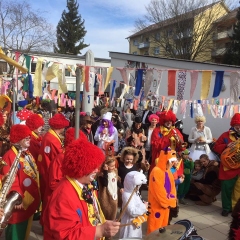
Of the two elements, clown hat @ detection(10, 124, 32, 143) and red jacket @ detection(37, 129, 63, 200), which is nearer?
clown hat @ detection(10, 124, 32, 143)

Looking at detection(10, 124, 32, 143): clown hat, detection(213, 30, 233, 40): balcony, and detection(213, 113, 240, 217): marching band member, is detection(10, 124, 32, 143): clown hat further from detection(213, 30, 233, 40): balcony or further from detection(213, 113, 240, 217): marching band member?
detection(213, 30, 233, 40): balcony

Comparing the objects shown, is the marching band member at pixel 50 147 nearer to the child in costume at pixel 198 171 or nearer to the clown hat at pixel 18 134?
the clown hat at pixel 18 134

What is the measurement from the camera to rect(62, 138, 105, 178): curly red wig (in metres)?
2.25

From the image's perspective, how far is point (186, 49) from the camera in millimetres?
33406

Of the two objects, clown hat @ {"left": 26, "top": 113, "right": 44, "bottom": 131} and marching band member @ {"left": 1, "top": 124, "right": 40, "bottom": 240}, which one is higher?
clown hat @ {"left": 26, "top": 113, "right": 44, "bottom": 131}

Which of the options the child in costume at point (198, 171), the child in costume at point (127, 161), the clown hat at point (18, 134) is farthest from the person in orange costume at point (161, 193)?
the child in costume at point (198, 171)

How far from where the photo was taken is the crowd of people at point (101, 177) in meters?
2.21

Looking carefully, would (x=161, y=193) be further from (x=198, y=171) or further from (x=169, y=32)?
(x=169, y=32)

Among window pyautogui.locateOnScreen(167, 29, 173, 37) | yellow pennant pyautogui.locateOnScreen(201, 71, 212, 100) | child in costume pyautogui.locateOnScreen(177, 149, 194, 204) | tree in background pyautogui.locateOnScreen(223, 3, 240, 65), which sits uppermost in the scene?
window pyautogui.locateOnScreen(167, 29, 173, 37)

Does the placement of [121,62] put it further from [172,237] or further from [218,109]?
[172,237]

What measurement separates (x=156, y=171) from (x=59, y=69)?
378 cm

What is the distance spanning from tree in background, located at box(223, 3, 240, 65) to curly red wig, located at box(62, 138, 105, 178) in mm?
32079

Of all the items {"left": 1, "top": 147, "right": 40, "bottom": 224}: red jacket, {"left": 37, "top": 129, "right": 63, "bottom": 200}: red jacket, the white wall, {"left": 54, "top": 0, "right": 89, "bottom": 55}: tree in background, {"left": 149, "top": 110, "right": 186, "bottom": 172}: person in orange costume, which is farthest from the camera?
{"left": 54, "top": 0, "right": 89, "bottom": 55}: tree in background

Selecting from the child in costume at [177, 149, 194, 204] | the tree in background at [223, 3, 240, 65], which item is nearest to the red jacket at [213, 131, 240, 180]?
the child in costume at [177, 149, 194, 204]
